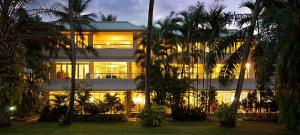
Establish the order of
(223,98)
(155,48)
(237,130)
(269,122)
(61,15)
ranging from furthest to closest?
1. (223,98)
2. (155,48)
3. (269,122)
4. (61,15)
5. (237,130)

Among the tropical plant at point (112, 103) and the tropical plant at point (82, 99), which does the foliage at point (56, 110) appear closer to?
the tropical plant at point (82, 99)

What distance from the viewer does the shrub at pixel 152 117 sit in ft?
93.3

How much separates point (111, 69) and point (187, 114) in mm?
14150

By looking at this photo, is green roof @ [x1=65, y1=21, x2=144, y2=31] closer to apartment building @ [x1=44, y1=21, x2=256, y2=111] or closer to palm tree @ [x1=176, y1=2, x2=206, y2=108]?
apartment building @ [x1=44, y1=21, x2=256, y2=111]

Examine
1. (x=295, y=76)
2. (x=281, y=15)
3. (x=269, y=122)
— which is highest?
(x=281, y=15)

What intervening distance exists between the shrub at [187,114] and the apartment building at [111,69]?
5.75 m

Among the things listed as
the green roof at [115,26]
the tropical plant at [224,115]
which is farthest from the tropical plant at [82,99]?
the tropical plant at [224,115]

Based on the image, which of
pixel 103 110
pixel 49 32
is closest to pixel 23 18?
pixel 49 32

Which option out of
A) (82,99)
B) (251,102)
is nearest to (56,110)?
(82,99)

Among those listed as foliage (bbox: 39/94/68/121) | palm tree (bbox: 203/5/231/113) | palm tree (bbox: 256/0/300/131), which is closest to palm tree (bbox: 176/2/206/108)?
palm tree (bbox: 203/5/231/113)

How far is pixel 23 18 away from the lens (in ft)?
87.2

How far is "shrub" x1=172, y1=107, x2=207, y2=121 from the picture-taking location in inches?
1367

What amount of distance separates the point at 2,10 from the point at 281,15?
13518mm

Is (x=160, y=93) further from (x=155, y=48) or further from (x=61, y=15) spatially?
(x=61, y=15)
